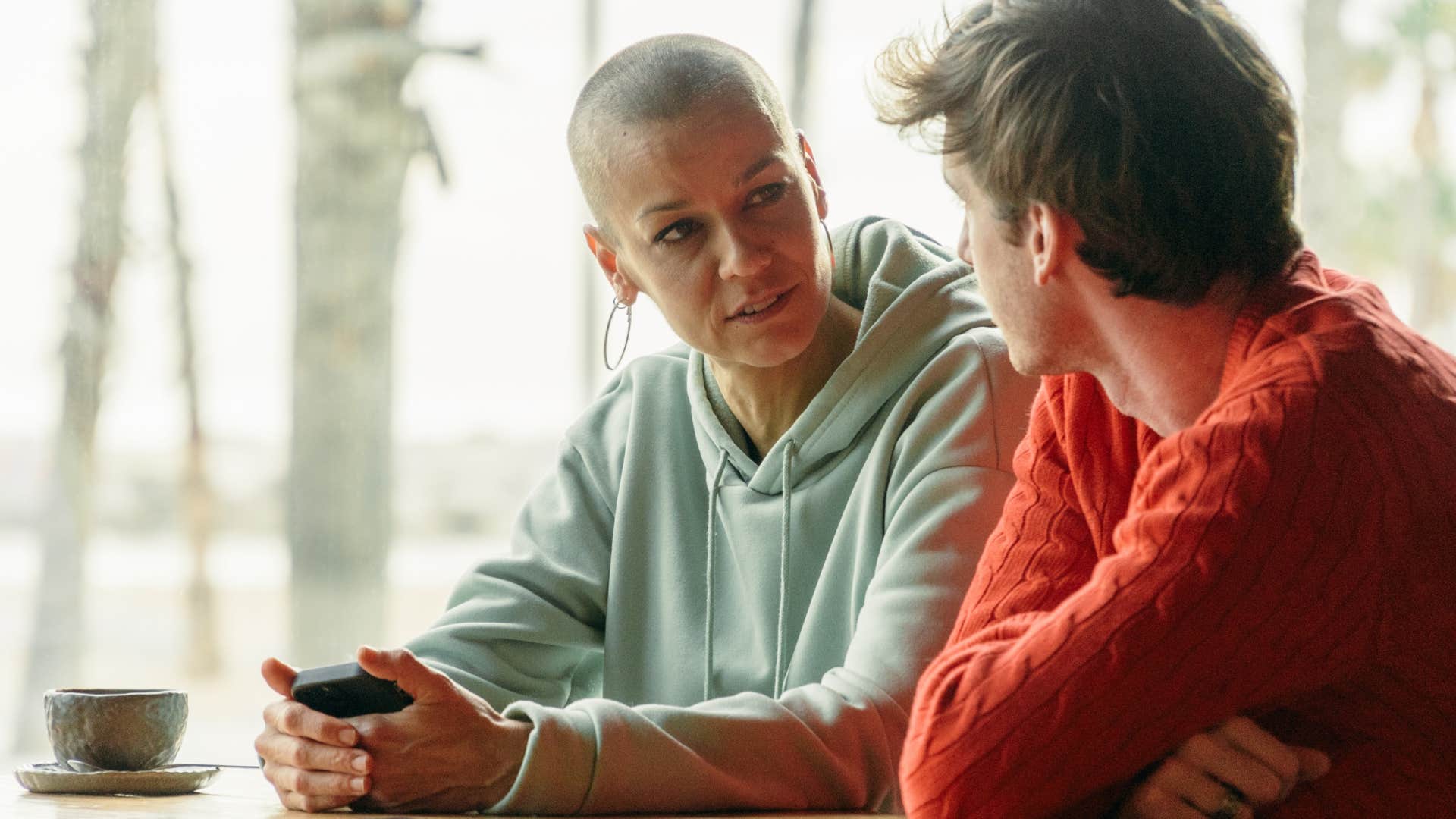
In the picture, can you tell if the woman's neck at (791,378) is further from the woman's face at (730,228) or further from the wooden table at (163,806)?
the wooden table at (163,806)

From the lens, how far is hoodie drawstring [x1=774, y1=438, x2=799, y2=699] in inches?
65.1

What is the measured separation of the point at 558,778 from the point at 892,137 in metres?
0.58

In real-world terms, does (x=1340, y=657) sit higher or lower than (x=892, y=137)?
lower

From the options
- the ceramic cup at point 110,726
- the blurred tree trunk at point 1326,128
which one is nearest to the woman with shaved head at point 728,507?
the ceramic cup at point 110,726

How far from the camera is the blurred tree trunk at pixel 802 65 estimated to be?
3.51m

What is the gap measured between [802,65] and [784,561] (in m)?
2.09

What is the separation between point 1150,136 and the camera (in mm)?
1046

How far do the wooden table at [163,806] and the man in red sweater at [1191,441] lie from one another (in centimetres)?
31

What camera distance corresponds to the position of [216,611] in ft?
13.0

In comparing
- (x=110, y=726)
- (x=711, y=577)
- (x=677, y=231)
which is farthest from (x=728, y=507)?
(x=110, y=726)

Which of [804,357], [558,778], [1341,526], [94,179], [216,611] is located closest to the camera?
[1341,526]

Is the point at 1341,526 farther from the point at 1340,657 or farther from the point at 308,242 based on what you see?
the point at 308,242

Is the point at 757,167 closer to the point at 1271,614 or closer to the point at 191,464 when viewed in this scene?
the point at 1271,614

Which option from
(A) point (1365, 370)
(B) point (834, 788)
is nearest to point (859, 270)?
(B) point (834, 788)
